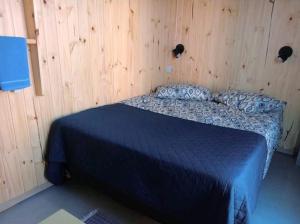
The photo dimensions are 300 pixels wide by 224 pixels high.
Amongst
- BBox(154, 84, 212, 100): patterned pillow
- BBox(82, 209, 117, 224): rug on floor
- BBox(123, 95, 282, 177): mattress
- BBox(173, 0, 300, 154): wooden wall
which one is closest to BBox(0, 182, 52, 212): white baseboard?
BBox(82, 209, 117, 224): rug on floor

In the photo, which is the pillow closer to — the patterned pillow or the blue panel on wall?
the patterned pillow

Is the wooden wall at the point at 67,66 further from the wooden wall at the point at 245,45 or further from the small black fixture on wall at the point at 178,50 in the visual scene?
the wooden wall at the point at 245,45

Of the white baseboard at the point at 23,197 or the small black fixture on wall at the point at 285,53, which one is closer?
the white baseboard at the point at 23,197

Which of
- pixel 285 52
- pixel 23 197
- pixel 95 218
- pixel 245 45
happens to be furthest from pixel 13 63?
pixel 285 52

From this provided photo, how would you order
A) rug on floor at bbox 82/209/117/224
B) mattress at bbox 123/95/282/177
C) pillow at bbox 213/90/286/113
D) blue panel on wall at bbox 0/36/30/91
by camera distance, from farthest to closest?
pillow at bbox 213/90/286/113 < mattress at bbox 123/95/282/177 < rug on floor at bbox 82/209/117/224 < blue panel on wall at bbox 0/36/30/91

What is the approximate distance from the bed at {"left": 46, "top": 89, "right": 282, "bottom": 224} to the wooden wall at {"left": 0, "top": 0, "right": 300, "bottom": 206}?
0.76 feet

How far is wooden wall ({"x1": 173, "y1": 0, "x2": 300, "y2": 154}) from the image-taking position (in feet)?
8.27

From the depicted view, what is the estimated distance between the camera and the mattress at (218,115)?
6.54 ft

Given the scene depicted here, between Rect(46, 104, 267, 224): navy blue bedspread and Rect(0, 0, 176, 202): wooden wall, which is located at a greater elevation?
Rect(0, 0, 176, 202): wooden wall

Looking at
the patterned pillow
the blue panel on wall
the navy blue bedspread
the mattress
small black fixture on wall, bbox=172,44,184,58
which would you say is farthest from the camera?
small black fixture on wall, bbox=172,44,184,58

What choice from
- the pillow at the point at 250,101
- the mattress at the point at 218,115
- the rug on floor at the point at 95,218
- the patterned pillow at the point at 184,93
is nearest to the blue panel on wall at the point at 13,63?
the rug on floor at the point at 95,218

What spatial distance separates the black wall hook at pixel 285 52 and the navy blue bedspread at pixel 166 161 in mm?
1244

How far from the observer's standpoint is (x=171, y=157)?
4.64ft

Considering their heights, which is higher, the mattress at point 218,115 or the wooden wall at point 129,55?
the wooden wall at point 129,55
